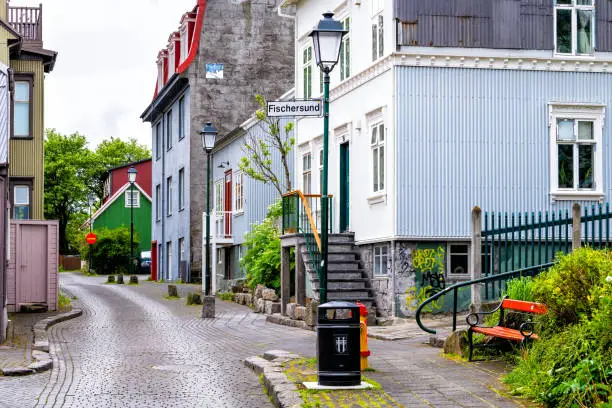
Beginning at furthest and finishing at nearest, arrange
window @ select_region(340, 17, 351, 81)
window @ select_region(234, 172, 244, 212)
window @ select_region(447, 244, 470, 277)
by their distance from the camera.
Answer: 1. window @ select_region(234, 172, 244, 212)
2. window @ select_region(340, 17, 351, 81)
3. window @ select_region(447, 244, 470, 277)

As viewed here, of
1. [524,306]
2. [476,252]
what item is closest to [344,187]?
[476,252]

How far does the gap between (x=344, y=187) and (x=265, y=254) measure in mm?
3838

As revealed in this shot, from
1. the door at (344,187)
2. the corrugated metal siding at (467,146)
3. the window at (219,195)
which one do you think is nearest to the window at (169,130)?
the window at (219,195)

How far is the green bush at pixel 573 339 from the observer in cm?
950

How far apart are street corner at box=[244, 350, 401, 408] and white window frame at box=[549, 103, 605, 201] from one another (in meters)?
10.5

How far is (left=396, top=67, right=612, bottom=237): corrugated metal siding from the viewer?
22.5 m

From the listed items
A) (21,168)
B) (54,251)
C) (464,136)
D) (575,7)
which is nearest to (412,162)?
(464,136)

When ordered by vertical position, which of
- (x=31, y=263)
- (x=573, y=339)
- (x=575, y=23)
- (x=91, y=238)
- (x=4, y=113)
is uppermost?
(x=575, y=23)

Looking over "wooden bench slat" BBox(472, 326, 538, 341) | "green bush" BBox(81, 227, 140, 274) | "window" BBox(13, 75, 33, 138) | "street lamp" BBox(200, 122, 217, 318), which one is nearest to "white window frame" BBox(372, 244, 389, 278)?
"street lamp" BBox(200, 122, 217, 318)

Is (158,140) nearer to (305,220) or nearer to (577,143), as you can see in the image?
(305,220)

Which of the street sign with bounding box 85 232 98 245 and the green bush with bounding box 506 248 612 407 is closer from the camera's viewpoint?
the green bush with bounding box 506 248 612 407

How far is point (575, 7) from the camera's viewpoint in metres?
23.2

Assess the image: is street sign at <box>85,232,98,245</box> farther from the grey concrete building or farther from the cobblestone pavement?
the cobblestone pavement

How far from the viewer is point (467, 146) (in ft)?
74.4
